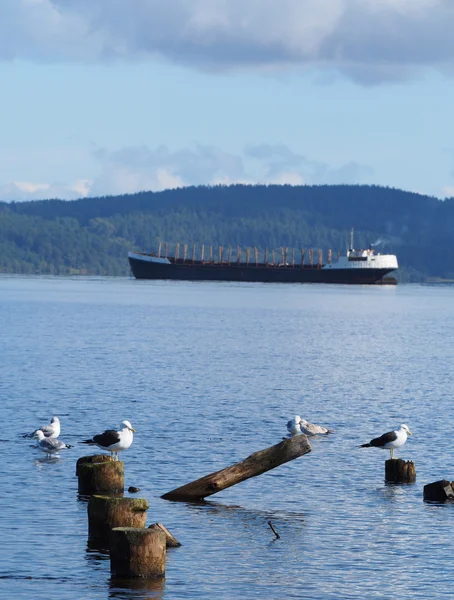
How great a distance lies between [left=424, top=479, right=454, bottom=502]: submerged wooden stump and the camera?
26.7 m

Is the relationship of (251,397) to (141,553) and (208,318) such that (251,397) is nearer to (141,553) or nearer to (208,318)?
(141,553)

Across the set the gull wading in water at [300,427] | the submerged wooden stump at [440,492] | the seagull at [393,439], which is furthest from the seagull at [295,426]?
the submerged wooden stump at [440,492]

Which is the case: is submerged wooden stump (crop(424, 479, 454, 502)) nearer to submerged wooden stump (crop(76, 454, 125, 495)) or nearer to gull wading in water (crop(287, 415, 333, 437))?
submerged wooden stump (crop(76, 454, 125, 495))

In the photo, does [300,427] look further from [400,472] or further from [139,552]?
[139,552]

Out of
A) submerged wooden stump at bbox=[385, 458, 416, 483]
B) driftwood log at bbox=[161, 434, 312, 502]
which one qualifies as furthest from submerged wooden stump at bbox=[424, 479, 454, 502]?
driftwood log at bbox=[161, 434, 312, 502]

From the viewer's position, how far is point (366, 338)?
97000mm

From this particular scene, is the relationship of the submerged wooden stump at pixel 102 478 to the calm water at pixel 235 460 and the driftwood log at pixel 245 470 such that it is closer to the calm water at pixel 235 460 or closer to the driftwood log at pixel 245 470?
the calm water at pixel 235 460

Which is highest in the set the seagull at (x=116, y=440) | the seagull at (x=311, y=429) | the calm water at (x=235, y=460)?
the seagull at (x=116, y=440)

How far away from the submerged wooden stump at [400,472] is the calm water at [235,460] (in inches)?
14.6

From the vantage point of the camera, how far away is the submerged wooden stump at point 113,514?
71.7 ft

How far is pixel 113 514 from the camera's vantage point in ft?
72.4

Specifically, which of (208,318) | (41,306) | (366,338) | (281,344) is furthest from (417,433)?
(41,306)

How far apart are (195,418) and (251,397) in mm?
8256

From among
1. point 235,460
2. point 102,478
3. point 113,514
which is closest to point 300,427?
point 235,460
